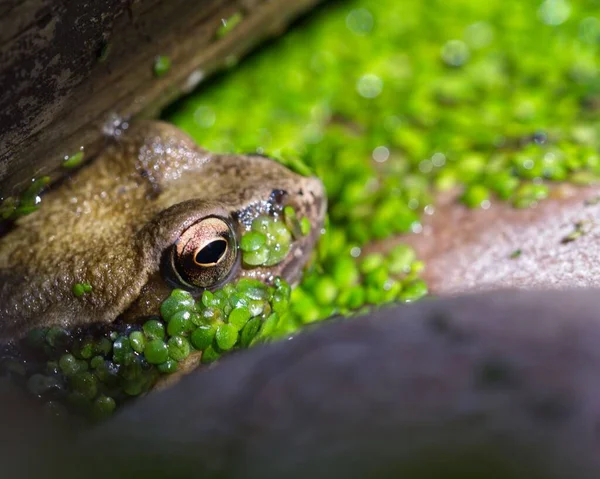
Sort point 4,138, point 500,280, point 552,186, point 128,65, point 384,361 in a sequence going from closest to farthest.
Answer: point 384,361
point 4,138
point 500,280
point 128,65
point 552,186

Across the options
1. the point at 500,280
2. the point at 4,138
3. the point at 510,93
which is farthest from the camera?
the point at 510,93

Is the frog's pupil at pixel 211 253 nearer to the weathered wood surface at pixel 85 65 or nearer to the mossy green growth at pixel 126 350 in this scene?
the mossy green growth at pixel 126 350

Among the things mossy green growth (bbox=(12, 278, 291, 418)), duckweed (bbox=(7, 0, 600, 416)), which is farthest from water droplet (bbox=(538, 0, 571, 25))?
mossy green growth (bbox=(12, 278, 291, 418))

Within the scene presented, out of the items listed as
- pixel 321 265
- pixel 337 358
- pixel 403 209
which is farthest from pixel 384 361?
pixel 403 209

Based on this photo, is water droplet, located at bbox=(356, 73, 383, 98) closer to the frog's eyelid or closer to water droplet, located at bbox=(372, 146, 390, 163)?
water droplet, located at bbox=(372, 146, 390, 163)

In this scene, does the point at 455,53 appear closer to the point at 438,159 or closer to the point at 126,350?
the point at 438,159

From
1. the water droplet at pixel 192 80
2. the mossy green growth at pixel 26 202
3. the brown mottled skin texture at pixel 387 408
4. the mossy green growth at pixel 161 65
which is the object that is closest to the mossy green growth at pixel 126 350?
the brown mottled skin texture at pixel 387 408

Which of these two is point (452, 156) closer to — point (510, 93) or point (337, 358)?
point (510, 93)
